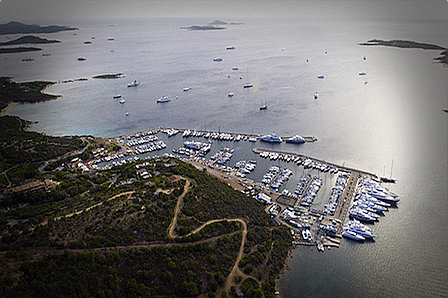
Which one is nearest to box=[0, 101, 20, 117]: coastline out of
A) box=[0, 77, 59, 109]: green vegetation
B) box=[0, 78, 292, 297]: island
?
box=[0, 77, 59, 109]: green vegetation

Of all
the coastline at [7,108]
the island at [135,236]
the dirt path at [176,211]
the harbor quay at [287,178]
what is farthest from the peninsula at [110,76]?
the dirt path at [176,211]

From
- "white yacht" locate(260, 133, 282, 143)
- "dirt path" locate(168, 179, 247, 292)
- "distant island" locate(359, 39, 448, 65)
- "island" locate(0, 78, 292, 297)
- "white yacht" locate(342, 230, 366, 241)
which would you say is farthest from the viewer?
"distant island" locate(359, 39, 448, 65)

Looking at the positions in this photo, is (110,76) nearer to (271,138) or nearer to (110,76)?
(110,76)

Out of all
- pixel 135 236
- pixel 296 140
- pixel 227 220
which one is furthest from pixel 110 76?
pixel 135 236

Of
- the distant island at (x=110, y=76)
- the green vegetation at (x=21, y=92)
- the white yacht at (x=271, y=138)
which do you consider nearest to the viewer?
the white yacht at (x=271, y=138)

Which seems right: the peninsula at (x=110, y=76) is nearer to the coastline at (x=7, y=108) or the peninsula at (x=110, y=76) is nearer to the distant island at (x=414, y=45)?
the coastline at (x=7, y=108)

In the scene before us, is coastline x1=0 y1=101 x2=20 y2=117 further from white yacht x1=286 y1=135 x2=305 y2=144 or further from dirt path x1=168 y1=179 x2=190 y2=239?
white yacht x1=286 y1=135 x2=305 y2=144
